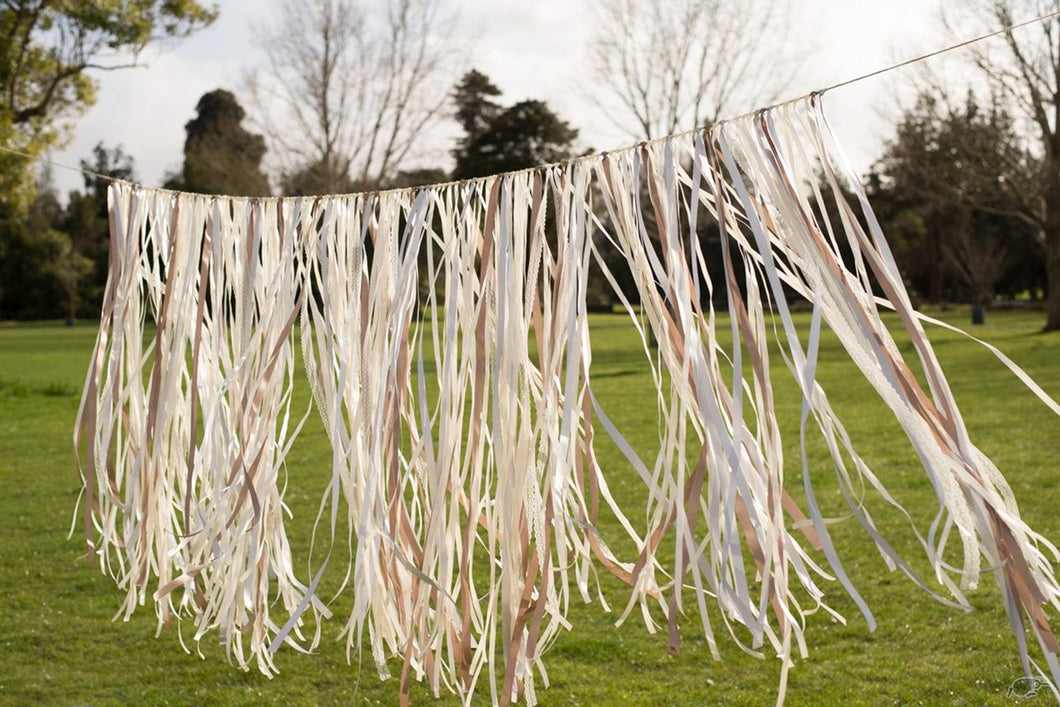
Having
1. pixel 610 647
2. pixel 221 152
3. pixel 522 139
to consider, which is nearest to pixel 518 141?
pixel 522 139

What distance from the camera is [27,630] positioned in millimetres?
3129

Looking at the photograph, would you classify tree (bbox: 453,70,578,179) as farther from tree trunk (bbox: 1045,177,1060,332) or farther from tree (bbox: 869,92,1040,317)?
tree trunk (bbox: 1045,177,1060,332)

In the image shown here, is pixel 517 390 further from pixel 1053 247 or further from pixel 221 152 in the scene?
pixel 221 152

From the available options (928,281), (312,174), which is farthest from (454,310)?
(928,281)

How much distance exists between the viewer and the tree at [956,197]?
669 inches

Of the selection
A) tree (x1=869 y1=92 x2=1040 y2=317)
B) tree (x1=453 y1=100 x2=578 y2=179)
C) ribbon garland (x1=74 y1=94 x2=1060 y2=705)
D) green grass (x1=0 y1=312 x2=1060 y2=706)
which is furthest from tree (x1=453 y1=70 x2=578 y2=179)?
ribbon garland (x1=74 y1=94 x2=1060 y2=705)

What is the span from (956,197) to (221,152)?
18030 millimetres

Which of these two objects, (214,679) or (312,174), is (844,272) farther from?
(312,174)

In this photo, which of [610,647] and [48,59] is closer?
[610,647]

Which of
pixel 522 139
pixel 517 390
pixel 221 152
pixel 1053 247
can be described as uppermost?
pixel 522 139

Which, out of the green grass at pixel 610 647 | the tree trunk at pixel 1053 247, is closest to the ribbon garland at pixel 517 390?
the green grass at pixel 610 647

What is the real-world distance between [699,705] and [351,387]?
1.12 m

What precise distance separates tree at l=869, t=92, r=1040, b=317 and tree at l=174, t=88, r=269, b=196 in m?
→ 15.3

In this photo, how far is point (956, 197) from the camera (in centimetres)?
2005
